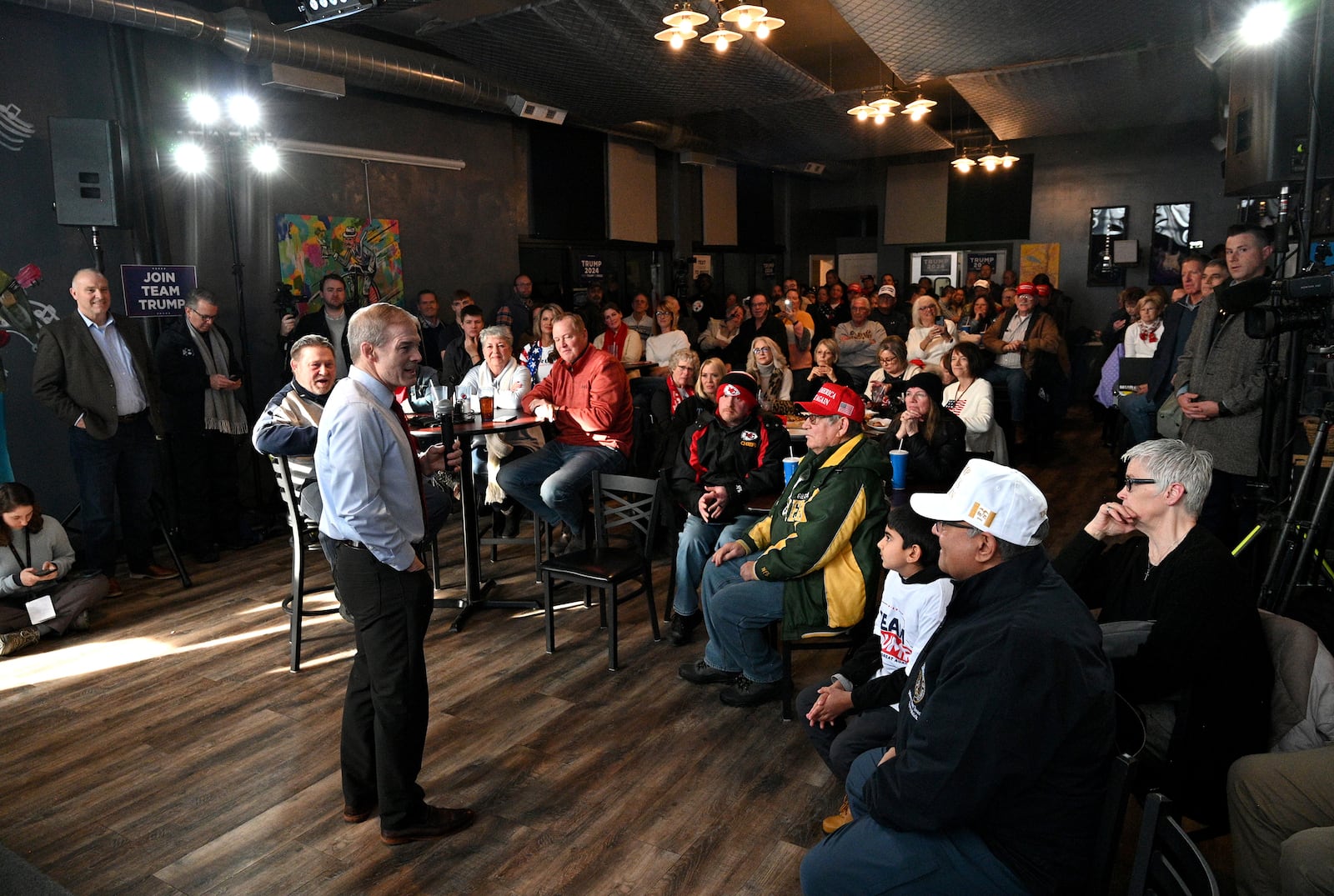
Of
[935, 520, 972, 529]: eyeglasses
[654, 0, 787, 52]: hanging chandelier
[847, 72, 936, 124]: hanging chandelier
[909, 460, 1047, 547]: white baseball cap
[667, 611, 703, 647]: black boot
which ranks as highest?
[847, 72, 936, 124]: hanging chandelier

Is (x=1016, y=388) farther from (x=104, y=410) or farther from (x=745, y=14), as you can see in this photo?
(x=104, y=410)

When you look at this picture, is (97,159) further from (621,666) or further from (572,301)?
(572,301)

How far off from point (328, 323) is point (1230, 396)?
19.8 ft

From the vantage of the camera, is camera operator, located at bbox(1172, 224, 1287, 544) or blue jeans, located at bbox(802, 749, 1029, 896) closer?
blue jeans, located at bbox(802, 749, 1029, 896)

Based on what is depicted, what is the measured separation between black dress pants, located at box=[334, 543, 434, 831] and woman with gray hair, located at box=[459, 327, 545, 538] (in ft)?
8.38

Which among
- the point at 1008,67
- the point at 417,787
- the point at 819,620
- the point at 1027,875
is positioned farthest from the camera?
the point at 1008,67

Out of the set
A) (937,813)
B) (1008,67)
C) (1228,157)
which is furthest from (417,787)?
(1008,67)

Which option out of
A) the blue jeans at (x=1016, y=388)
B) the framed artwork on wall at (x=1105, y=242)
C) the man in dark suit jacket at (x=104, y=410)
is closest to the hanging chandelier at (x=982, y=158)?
the framed artwork on wall at (x=1105, y=242)

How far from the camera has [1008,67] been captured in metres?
7.55

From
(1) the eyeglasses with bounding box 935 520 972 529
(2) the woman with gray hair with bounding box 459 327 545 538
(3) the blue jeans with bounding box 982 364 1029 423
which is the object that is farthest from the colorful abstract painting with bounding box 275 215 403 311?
(1) the eyeglasses with bounding box 935 520 972 529

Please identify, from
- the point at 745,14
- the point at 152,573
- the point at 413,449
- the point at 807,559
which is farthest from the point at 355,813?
the point at 745,14

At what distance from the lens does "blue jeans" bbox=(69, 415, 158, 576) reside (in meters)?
4.96

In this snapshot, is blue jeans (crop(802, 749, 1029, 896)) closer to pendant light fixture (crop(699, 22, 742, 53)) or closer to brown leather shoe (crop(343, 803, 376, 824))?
A: brown leather shoe (crop(343, 803, 376, 824))

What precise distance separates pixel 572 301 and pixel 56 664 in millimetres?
7125
